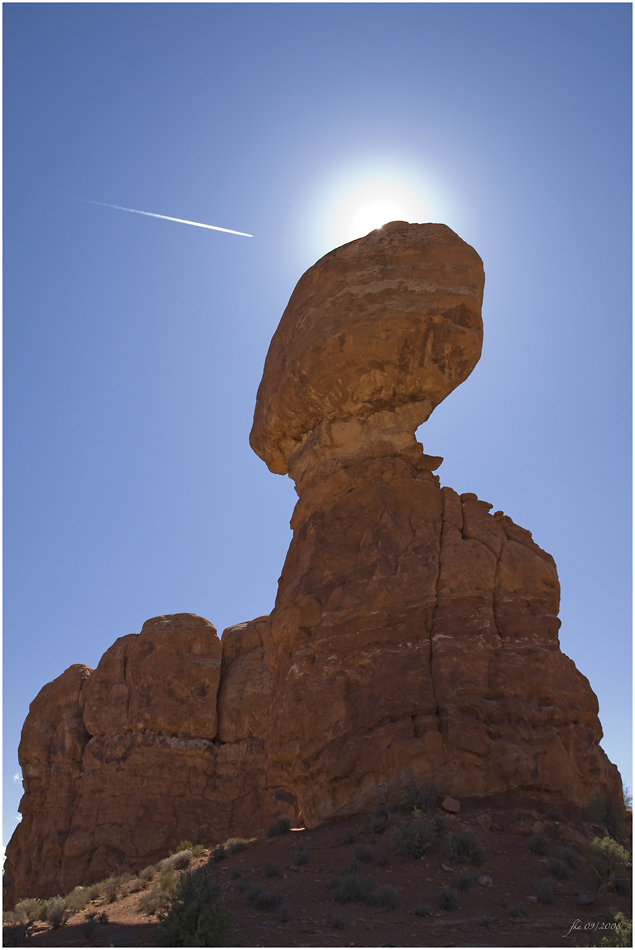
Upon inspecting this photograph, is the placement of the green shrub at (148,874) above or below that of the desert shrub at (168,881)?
below

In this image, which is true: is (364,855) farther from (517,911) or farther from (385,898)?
(517,911)

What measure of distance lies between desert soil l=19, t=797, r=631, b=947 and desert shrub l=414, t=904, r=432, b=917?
0.07 metres

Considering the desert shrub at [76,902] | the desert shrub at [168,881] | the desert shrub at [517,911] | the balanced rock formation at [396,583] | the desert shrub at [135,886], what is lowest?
the desert shrub at [76,902]

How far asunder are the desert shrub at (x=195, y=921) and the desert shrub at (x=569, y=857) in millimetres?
5382

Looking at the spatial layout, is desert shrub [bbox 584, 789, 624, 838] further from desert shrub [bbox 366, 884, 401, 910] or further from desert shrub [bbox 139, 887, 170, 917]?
desert shrub [bbox 139, 887, 170, 917]

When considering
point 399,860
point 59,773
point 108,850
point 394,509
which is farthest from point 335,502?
point 59,773

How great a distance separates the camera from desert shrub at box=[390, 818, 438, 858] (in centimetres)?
1097

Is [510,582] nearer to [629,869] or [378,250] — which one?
[629,869]

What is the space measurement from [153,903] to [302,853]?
2.57 meters

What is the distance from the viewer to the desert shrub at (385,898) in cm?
962

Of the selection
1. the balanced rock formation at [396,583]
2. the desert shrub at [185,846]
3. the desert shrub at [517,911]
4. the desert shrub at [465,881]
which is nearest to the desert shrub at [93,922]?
the balanced rock formation at [396,583]

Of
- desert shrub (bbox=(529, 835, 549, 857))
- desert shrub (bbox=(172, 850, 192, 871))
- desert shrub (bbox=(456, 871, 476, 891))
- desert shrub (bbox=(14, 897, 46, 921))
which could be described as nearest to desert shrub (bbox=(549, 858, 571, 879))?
desert shrub (bbox=(529, 835, 549, 857))

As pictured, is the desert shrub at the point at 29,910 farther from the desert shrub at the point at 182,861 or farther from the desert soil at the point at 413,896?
the desert shrub at the point at 182,861

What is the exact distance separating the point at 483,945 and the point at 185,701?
25.4 metres
